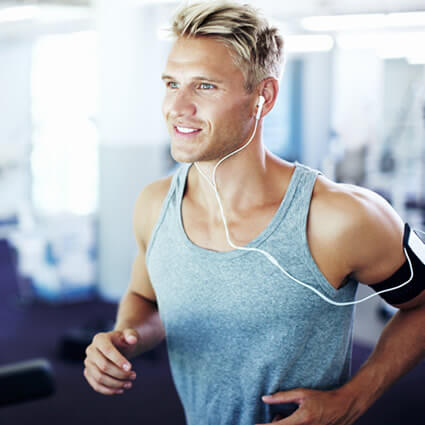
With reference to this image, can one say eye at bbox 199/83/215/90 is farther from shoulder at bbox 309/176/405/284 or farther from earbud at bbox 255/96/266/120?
shoulder at bbox 309/176/405/284

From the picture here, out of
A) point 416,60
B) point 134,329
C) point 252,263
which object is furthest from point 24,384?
→ point 416,60

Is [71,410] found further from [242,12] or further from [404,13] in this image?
[404,13]

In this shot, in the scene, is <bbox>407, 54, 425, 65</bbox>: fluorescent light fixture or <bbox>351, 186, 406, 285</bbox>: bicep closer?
<bbox>351, 186, 406, 285</bbox>: bicep

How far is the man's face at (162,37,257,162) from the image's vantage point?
1.02 meters

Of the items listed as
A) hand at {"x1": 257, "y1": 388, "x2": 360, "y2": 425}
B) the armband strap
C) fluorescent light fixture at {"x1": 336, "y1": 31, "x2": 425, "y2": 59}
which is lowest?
hand at {"x1": 257, "y1": 388, "x2": 360, "y2": 425}

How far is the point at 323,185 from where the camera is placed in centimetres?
105

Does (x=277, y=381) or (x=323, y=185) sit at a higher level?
(x=323, y=185)

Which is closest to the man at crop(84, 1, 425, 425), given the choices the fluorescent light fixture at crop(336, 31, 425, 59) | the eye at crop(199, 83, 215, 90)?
the eye at crop(199, 83, 215, 90)

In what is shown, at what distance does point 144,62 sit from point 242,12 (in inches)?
114

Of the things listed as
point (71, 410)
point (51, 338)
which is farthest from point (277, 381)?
point (51, 338)

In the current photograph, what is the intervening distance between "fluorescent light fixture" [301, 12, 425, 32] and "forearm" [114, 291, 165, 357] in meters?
1.80

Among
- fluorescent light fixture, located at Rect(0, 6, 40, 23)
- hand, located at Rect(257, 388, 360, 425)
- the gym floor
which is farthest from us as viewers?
fluorescent light fixture, located at Rect(0, 6, 40, 23)

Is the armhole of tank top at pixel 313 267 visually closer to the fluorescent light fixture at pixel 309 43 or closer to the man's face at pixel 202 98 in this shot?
the man's face at pixel 202 98

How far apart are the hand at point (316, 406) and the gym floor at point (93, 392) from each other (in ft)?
5.40
